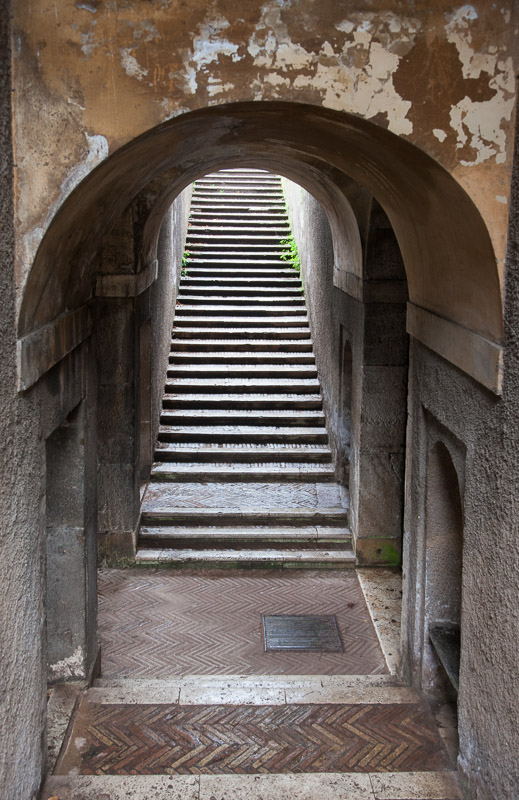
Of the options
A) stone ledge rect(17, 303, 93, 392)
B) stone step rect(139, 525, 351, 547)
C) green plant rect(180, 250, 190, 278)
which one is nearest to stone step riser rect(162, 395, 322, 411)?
stone step rect(139, 525, 351, 547)

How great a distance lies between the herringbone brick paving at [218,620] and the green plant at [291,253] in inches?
311

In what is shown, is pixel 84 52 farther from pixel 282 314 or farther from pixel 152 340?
pixel 282 314

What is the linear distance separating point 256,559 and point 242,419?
3.04m

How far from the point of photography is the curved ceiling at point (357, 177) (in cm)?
374

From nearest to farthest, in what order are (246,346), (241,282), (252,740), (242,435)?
(252,740), (242,435), (246,346), (241,282)

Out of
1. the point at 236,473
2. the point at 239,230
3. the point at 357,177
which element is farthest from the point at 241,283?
the point at 357,177

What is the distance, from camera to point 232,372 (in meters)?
12.4

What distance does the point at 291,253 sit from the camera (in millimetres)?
15547

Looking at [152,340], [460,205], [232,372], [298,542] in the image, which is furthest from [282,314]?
[460,205]

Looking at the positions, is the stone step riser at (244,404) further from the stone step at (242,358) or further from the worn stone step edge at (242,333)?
the worn stone step edge at (242,333)

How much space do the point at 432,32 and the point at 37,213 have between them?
77.7 inches

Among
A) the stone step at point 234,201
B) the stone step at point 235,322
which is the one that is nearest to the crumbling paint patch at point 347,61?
the stone step at point 235,322

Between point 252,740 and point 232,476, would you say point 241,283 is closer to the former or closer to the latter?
point 232,476

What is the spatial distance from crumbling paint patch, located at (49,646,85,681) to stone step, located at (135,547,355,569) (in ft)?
10.1
